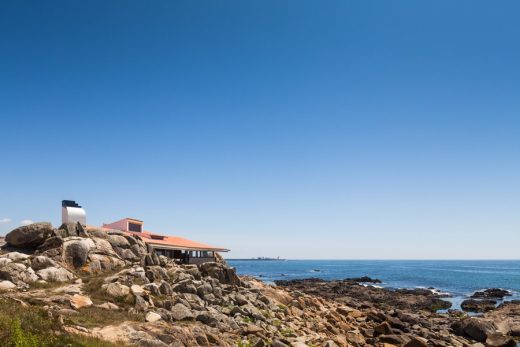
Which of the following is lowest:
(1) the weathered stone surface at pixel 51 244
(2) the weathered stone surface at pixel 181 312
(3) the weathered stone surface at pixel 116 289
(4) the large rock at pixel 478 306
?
(4) the large rock at pixel 478 306

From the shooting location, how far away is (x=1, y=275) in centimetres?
2427

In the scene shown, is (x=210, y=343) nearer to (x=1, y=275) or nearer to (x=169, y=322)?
(x=169, y=322)

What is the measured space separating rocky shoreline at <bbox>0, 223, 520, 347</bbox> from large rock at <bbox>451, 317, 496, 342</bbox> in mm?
85

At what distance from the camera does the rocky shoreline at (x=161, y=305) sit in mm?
18844

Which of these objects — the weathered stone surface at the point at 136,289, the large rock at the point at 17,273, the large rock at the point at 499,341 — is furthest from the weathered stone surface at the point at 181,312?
the large rock at the point at 499,341

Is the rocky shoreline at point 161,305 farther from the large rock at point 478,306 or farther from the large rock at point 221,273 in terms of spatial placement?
the large rock at point 478,306

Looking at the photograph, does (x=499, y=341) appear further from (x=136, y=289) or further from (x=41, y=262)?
(x=41, y=262)

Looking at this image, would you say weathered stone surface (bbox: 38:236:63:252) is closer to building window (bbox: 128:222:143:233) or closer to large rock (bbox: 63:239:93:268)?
large rock (bbox: 63:239:93:268)

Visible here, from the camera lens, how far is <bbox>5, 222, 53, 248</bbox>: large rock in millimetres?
30625

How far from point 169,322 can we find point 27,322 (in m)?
8.29

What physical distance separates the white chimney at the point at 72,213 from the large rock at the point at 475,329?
121 ft

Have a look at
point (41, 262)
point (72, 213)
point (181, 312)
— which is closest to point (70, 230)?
point (72, 213)

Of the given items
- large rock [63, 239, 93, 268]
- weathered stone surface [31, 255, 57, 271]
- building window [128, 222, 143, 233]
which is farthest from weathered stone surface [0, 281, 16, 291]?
building window [128, 222, 143, 233]

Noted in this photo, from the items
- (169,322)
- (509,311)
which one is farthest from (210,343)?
(509,311)
